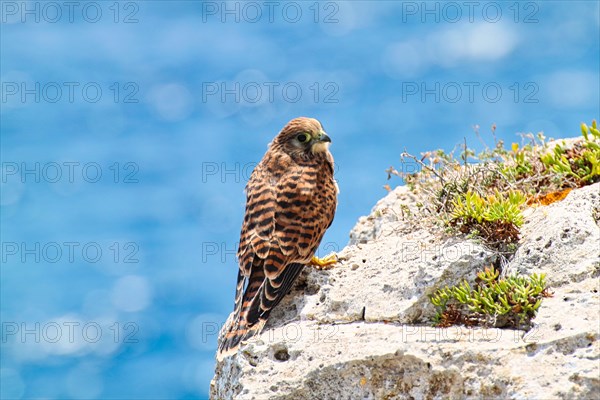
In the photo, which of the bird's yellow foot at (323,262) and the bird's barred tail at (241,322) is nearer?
the bird's barred tail at (241,322)

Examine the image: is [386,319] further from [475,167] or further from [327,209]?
[475,167]

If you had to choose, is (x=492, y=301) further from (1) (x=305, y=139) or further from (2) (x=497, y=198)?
(1) (x=305, y=139)

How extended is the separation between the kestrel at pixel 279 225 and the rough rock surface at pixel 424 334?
0.21 meters

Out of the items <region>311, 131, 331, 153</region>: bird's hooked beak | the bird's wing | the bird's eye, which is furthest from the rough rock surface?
the bird's eye

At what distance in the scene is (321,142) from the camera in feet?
24.1

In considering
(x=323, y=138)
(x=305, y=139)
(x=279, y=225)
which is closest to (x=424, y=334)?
(x=279, y=225)

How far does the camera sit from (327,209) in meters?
6.81

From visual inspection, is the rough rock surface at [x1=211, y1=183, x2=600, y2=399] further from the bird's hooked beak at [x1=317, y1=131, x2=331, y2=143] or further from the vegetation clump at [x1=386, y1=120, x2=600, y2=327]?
the bird's hooked beak at [x1=317, y1=131, x2=331, y2=143]

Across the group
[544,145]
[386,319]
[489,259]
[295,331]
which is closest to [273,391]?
[295,331]

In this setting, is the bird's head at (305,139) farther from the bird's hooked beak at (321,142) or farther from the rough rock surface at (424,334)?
the rough rock surface at (424,334)

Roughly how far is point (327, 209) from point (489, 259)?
1451 millimetres

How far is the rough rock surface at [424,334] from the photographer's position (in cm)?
507

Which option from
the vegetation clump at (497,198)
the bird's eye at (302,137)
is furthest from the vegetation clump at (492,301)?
the bird's eye at (302,137)

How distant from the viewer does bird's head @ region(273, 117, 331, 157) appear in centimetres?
734
